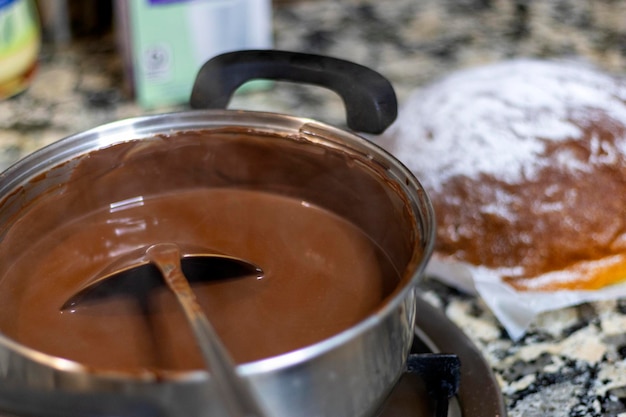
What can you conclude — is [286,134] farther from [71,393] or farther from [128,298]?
[71,393]

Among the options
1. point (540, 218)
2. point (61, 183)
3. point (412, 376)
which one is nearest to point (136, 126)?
point (61, 183)

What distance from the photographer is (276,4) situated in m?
1.46

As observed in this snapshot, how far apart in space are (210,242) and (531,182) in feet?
1.18

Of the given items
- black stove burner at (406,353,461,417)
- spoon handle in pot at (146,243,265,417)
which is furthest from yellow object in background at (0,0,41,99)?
black stove burner at (406,353,461,417)

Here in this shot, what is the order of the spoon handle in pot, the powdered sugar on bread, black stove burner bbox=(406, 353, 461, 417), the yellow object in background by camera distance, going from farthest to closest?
the yellow object in background, the powdered sugar on bread, black stove burner bbox=(406, 353, 461, 417), the spoon handle in pot

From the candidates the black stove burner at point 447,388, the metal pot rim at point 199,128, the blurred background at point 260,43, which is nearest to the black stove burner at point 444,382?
the black stove burner at point 447,388

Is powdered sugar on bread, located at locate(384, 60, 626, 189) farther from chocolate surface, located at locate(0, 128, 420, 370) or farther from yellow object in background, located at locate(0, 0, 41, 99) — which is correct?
yellow object in background, located at locate(0, 0, 41, 99)

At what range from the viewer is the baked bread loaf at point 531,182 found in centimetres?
79

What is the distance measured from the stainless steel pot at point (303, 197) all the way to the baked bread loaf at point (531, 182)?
21 cm

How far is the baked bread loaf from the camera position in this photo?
31.1 inches

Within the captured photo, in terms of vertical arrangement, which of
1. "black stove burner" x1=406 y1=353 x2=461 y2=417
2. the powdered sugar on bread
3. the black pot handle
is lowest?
"black stove burner" x1=406 y1=353 x2=461 y2=417

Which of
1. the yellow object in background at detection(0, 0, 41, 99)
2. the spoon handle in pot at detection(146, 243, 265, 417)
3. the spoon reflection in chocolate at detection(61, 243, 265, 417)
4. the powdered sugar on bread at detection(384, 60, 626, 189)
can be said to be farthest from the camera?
the yellow object in background at detection(0, 0, 41, 99)

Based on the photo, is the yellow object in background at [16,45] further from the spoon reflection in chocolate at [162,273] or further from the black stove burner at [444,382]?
the black stove burner at [444,382]

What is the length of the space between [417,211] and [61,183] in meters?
0.29
